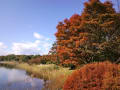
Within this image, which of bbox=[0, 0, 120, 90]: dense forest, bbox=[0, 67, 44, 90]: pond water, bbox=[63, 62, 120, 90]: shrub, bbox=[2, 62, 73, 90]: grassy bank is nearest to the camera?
bbox=[63, 62, 120, 90]: shrub

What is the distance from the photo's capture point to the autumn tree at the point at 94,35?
1009 cm

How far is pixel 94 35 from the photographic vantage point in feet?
33.7

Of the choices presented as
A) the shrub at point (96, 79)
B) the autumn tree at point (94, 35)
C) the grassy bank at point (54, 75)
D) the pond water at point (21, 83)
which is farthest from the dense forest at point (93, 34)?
the shrub at point (96, 79)

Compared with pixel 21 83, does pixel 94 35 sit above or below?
above

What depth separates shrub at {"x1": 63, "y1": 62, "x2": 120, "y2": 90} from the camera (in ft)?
11.4

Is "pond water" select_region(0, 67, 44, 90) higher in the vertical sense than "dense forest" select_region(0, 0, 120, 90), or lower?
lower

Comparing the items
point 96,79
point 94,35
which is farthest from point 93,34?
point 96,79

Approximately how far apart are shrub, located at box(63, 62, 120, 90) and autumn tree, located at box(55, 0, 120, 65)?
243 inches

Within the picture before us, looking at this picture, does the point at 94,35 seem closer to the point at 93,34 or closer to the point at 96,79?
the point at 93,34

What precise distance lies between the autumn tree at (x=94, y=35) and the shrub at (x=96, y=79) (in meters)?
6.16

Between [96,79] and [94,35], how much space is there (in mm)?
7129

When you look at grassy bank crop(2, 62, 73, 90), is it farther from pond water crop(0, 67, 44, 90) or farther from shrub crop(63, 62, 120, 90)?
shrub crop(63, 62, 120, 90)

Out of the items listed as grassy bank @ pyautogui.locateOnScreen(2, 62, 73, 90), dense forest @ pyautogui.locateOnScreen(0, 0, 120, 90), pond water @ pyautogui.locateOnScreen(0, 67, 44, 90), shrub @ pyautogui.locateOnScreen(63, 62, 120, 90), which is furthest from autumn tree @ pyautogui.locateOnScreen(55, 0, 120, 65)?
shrub @ pyautogui.locateOnScreen(63, 62, 120, 90)

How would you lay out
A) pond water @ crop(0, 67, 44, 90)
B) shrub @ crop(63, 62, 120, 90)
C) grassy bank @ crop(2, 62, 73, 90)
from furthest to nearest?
1. pond water @ crop(0, 67, 44, 90)
2. grassy bank @ crop(2, 62, 73, 90)
3. shrub @ crop(63, 62, 120, 90)
